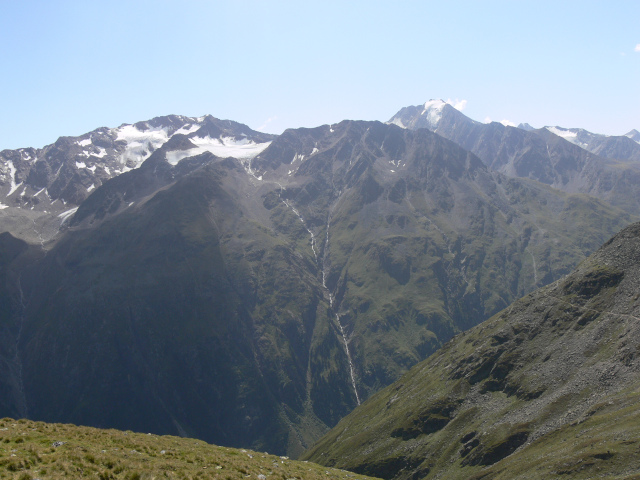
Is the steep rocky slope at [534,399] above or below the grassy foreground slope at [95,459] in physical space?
below

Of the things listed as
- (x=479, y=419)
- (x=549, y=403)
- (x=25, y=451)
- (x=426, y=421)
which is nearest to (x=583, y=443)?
(x=549, y=403)

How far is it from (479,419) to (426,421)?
67.6 feet

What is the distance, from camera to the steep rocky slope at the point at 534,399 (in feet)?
263

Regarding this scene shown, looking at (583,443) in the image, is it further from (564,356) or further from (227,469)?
(227,469)

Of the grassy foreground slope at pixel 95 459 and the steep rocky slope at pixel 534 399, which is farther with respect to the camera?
the steep rocky slope at pixel 534 399

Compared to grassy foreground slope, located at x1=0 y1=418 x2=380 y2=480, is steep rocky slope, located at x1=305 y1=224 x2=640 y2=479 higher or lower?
lower

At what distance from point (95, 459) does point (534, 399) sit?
368 ft

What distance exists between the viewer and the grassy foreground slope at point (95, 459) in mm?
27188

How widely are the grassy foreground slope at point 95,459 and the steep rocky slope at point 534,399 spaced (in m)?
58.5

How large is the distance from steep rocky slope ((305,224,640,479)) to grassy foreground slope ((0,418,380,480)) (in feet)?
192

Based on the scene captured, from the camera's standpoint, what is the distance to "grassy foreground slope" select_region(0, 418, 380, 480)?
89.2ft

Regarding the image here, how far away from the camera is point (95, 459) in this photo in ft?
96.5

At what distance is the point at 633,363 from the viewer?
97.2 metres

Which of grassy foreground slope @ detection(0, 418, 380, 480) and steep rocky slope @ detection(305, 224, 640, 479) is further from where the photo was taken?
steep rocky slope @ detection(305, 224, 640, 479)
